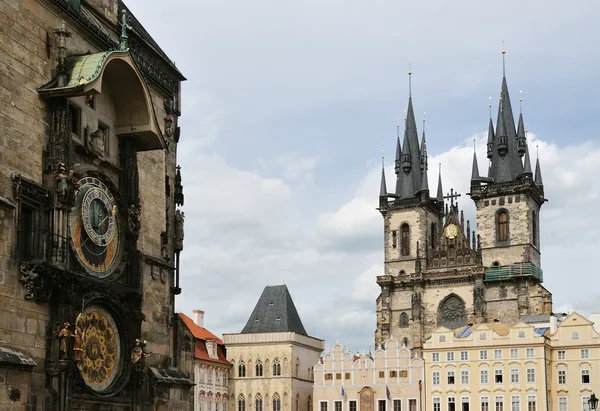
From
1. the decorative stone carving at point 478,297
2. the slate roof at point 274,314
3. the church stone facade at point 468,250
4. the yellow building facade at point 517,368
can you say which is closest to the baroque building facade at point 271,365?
the slate roof at point 274,314

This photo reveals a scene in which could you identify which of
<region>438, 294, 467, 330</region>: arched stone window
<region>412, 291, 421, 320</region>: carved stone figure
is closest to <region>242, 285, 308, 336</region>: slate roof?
<region>412, 291, 421, 320</region>: carved stone figure

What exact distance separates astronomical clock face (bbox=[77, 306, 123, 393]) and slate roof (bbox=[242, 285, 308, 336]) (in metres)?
59.2

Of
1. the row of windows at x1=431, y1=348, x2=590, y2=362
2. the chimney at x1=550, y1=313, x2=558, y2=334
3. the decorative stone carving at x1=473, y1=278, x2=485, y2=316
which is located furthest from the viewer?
the decorative stone carving at x1=473, y1=278, x2=485, y2=316

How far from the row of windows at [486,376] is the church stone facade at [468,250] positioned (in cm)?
868

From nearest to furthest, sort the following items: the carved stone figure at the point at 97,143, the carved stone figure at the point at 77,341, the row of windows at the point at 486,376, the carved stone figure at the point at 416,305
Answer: the carved stone figure at the point at 77,341
the carved stone figure at the point at 97,143
the row of windows at the point at 486,376
the carved stone figure at the point at 416,305

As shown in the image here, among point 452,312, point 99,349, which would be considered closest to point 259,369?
point 452,312

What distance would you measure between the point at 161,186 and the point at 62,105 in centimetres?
461

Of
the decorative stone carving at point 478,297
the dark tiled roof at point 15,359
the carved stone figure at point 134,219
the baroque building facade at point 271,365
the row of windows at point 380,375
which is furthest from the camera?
the decorative stone carving at point 478,297

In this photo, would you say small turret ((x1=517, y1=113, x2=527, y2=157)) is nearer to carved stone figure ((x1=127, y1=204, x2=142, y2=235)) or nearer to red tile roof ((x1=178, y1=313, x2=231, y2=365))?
red tile roof ((x1=178, y1=313, x2=231, y2=365))

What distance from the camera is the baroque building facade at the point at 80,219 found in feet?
45.0

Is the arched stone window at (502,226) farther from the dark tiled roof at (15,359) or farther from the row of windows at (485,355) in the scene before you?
the dark tiled roof at (15,359)

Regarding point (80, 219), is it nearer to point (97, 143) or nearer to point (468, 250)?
point (97, 143)

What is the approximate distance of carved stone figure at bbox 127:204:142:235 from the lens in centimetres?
1662

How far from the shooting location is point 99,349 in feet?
50.9
